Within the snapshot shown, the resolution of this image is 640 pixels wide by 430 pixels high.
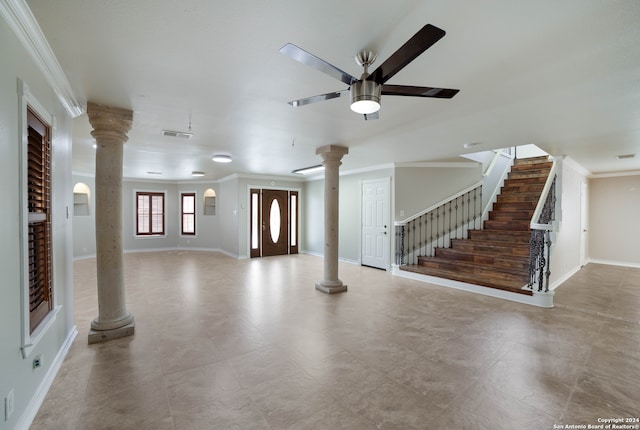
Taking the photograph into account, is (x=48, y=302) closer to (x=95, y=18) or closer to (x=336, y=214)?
(x=95, y=18)

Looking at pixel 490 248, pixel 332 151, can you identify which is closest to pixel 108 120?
pixel 332 151

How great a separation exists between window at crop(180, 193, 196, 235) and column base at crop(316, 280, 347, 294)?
23.0 ft

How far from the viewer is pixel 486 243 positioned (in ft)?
19.5

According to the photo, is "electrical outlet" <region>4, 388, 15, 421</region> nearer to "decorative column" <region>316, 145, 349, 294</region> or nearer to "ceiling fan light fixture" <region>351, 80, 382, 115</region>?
"ceiling fan light fixture" <region>351, 80, 382, 115</region>

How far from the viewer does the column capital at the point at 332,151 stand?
190 inches

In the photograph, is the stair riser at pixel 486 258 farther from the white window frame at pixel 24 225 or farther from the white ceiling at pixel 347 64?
the white window frame at pixel 24 225

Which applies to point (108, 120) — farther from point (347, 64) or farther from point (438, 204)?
point (438, 204)

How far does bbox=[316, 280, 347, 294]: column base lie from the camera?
197 inches

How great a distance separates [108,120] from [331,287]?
393 centimetres

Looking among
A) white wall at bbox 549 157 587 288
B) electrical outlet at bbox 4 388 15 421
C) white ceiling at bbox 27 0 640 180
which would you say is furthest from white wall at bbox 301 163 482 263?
electrical outlet at bbox 4 388 15 421

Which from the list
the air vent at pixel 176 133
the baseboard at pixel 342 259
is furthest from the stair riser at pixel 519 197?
the air vent at pixel 176 133

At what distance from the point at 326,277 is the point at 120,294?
3059 mm

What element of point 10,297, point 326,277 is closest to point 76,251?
point 326,277

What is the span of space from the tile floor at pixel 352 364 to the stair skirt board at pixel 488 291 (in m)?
0.20
